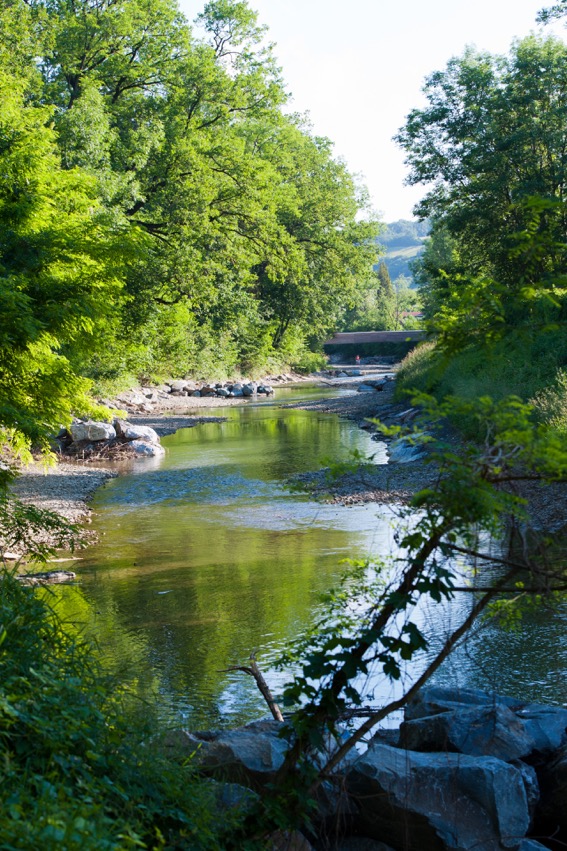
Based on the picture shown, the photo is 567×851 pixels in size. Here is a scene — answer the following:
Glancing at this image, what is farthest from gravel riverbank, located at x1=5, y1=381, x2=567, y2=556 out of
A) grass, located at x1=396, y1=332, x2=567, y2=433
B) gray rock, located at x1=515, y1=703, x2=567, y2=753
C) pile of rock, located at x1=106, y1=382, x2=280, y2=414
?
pile of rock, located at x1=106, y1=382, x2=280, y2=414

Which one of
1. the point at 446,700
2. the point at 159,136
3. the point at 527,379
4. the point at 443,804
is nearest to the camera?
the point at 443,804

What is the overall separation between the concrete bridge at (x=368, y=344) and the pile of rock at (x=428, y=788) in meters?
66.8

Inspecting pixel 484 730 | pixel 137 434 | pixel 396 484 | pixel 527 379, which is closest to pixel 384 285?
pixel 137 434

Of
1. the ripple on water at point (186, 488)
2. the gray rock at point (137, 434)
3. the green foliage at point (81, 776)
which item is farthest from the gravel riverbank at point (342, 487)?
the green foliage at point (81, 776)

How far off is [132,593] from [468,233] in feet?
82.7

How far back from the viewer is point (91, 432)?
21.9 m

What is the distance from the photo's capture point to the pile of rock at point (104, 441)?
21.5m

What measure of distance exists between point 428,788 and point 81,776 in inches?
73.7

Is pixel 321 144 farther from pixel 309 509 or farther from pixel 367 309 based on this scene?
pixel 367 309

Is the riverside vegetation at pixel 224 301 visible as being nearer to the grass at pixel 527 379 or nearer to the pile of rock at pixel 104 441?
the grass at pixel 527 379

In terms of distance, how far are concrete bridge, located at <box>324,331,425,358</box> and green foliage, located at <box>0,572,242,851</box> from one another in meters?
67.9

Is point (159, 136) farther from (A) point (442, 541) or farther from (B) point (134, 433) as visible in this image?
(A) point (442, 541)

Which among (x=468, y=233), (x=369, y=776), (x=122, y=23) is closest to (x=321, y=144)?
(x=468, y=233)

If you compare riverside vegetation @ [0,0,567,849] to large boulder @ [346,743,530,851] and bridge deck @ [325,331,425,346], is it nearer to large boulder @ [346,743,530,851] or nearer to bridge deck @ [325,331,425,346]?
large boulder @ [346,743,530,851]
